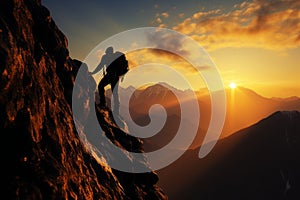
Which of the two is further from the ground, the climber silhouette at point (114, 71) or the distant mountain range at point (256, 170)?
the climber silhouette at point (114, 71)

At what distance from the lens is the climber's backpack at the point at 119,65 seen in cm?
3938

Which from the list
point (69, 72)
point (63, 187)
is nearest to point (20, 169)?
point (63, 187)

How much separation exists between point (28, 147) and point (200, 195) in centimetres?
17000

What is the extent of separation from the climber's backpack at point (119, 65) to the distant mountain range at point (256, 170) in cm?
14136

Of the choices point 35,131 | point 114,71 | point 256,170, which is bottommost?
point 256,170

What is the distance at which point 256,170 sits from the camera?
170 m

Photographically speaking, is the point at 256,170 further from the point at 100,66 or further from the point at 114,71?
the point at 100,66

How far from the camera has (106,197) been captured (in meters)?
23.4

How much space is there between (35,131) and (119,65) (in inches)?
1011

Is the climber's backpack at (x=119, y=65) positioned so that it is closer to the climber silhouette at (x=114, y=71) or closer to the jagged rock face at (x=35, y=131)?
the climber silhouette at (x=114, y=71)

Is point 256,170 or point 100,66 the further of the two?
point 256,170

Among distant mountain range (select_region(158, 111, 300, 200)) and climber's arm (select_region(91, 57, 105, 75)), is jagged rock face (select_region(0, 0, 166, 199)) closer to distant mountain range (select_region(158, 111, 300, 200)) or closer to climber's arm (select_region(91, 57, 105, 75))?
climber's arm (select_region(91, 57, 105, 75))

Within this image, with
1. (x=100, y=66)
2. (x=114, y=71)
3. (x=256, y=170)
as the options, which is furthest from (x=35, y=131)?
(x=256, y=170)

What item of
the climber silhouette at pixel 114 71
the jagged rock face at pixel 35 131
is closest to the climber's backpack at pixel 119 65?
the climber silhouette at pixel 114 71
